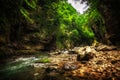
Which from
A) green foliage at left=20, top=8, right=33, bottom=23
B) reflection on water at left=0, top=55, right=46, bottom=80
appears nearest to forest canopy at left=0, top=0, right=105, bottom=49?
green foliage at left=20, top=8, right=33, bottom=23

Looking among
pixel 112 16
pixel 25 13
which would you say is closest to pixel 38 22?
pixel 25 13

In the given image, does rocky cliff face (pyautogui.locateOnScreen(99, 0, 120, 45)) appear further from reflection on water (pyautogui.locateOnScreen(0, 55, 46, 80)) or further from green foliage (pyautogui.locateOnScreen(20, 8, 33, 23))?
green foliage (pyautogui.locateOnScreen(20, 8, 33, 23))

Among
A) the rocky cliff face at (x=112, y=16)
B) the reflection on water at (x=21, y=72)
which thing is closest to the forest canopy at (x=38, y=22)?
the rocky cliff face at (x=112, y=16)

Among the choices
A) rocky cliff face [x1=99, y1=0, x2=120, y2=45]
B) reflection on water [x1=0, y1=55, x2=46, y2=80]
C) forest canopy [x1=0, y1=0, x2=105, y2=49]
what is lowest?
reflection on water [x1=0, y1=55, x2=46, y2=80]

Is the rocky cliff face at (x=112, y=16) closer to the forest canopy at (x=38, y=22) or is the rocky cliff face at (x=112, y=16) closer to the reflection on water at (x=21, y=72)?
the forest canopy at (x=38, y=22)

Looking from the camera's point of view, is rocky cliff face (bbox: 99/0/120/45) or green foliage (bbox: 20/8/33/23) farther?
green foliage (bbox: 20/8/33/23)

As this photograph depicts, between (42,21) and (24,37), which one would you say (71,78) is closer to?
(24,37)

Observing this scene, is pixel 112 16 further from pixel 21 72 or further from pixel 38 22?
pixel 38 22

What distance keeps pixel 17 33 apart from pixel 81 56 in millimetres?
14391

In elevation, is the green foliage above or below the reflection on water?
above

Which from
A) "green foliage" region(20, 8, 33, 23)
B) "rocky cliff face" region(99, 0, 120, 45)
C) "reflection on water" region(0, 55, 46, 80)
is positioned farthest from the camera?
"green foliage" region(20, 8, 33, 23)

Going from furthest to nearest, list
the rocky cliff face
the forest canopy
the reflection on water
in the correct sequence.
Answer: the forest canopy → the rocky cliff face → the reflection on water

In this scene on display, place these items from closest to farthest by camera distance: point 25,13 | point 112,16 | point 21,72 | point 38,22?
point 21,72, point 112,16, point 25,13, point 38,22

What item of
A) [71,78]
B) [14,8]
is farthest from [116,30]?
[14,8]
